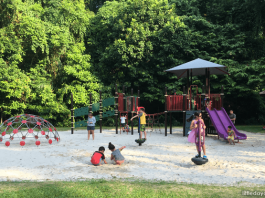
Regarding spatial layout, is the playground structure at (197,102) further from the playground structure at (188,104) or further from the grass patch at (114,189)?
the grass patch at (114,189)

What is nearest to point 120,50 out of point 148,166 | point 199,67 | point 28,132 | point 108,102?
point 108,102

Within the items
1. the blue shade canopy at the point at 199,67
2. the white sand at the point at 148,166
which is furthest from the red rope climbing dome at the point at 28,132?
the blue shade canopy at the point at 199,67

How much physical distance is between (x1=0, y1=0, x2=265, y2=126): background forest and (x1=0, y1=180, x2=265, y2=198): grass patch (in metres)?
18.4

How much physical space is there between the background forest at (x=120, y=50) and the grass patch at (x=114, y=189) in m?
18.4

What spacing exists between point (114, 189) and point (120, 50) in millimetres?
20615

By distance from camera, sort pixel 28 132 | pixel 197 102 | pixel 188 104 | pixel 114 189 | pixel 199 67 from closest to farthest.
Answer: pixel 114 189
pixel 28 132
pixel 199 67
pixel 188 104
pixel 197 102

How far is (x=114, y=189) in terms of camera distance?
537 centimetres

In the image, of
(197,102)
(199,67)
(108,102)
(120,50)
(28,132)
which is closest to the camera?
(28,132)

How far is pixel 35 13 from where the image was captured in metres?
24.3

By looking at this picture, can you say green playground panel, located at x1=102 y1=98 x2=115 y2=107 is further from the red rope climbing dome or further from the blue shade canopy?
the blue shade canopy

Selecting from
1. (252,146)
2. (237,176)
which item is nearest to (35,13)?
(252,146)

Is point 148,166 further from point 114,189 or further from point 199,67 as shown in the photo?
point 199,67

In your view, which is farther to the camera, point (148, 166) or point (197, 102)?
point (197, 102)

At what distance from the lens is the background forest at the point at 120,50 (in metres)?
23.4
